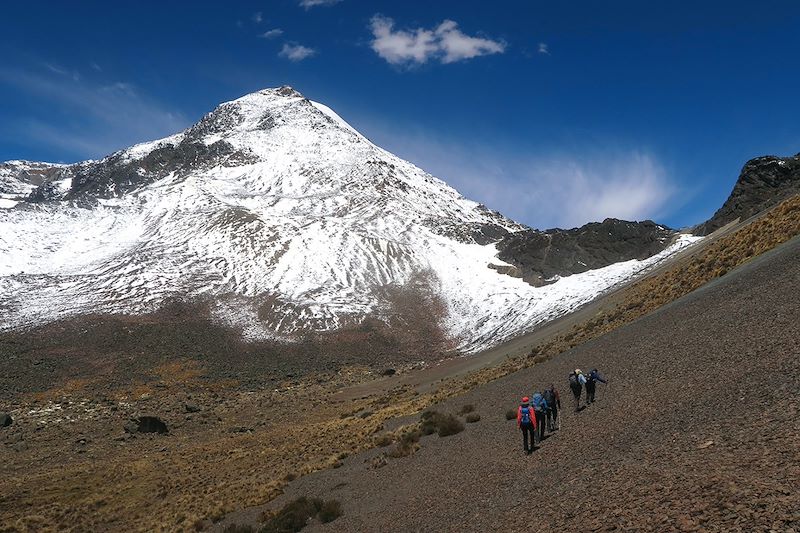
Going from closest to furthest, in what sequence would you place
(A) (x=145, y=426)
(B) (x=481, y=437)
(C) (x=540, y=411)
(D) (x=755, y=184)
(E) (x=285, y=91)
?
(C) (x=540, y=411) < (B) (x=481, y=437) < (A) (x=145, y=426) < (D) (x=755, y=184) < (E) (x=285, y=91)

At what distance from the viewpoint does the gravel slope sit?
340 inches

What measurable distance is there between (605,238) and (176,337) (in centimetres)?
6689

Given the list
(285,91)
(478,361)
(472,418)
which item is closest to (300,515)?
(472,418)

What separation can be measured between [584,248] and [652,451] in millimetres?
80323

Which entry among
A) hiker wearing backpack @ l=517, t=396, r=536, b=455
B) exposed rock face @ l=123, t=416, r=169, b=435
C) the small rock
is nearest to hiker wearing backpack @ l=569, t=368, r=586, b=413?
hiker wearing backpack @ l=517, t=396, r=536, b=455

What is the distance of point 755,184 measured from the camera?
69.4 m

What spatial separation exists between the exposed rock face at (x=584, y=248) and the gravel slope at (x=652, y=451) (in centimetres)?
5717

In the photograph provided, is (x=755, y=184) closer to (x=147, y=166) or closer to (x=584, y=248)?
(x=584, y=248)

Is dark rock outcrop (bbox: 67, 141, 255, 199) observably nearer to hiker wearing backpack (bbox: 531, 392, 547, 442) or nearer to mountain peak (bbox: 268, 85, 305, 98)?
mountain peak (bbox: 268, 85, 305, 98)

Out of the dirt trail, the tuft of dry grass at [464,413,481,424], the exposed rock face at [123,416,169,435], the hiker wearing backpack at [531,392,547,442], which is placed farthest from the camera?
the dirt trail

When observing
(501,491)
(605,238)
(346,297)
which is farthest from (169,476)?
(605,238)

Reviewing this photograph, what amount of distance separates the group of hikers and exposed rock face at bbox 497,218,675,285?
65.5 metres

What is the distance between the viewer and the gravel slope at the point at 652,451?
28.3ft

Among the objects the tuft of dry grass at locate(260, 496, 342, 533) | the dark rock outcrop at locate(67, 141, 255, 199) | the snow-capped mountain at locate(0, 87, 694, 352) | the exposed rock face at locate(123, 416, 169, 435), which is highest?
the dark rock outcrop at locate(67, 141, 255, 199)
